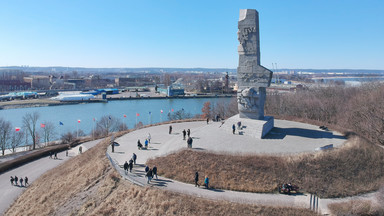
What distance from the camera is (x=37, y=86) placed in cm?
12531

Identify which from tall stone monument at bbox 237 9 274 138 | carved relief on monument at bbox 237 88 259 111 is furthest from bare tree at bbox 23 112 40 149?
tall stone monument at bbox 237 9 274 138

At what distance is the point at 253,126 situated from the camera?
1898 centimetres

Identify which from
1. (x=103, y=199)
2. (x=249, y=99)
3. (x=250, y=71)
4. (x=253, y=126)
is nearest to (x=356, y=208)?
(x=253, y=126)

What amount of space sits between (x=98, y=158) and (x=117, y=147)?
2.00 metres

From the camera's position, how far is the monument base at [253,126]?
18438 millimetres

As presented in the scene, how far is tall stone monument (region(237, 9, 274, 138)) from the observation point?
19234mm

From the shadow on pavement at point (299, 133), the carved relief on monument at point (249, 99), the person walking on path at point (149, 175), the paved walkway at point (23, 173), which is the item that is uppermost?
the carved relief on monument at point (249, 99)

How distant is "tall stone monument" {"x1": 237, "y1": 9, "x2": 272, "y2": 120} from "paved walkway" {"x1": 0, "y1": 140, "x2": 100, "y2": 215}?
1645cm

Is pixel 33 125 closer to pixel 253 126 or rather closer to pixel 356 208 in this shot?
pixel 253 126

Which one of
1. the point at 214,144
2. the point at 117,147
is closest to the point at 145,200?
the point at 214,144

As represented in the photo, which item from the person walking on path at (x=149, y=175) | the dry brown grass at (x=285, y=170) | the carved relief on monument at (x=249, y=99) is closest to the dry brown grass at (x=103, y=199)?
the person walking on path at (x=149, y=175)

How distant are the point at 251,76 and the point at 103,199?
12.8m

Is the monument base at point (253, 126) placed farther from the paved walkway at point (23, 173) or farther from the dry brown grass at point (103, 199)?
the paved walkway at point (23, 173)

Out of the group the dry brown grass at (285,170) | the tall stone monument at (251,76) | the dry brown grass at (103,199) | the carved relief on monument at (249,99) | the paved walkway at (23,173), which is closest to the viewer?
the dry brown grass at (103,199)
